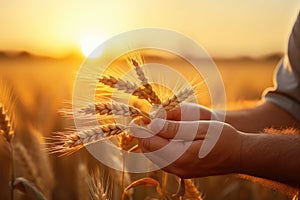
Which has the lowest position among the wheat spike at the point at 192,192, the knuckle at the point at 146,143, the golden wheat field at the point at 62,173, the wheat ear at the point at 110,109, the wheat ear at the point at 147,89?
the golden wheat field at the point at 62,173

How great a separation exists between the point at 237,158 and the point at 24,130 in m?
2.49

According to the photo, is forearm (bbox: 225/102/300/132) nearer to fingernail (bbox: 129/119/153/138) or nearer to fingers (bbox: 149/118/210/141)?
fingers (bbox: 149/118/210/141)

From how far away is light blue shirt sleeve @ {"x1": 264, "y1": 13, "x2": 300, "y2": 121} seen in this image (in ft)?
9.25

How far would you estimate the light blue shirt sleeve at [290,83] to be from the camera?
2818 mm

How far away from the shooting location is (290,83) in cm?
297

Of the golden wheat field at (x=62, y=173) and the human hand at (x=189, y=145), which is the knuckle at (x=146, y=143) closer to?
the human hand at (x=189, y=145)

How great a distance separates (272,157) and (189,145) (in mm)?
317

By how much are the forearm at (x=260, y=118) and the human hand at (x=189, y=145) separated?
25.6 inches

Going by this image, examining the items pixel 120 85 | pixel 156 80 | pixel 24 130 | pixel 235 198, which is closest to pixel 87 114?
pixel 120 85

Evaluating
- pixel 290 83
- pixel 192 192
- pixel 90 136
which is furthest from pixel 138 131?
pixel 290 83

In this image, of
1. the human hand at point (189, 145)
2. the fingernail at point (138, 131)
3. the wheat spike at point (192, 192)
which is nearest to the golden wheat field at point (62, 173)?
the wheat spike at point (192, 192)

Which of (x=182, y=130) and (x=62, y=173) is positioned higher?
(x=182, y=130)

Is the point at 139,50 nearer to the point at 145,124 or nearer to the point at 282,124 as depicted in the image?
the point at 145,124

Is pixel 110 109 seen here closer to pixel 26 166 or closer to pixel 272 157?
pixel 272 157
